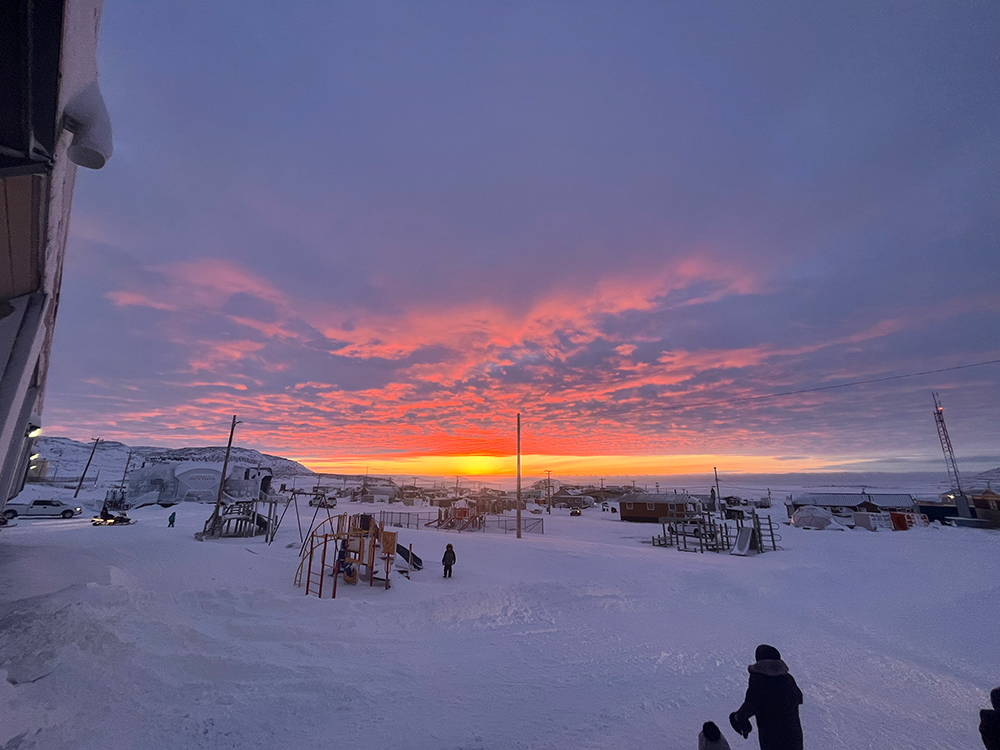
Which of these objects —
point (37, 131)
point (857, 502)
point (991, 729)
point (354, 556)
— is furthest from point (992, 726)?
point (857, 502)

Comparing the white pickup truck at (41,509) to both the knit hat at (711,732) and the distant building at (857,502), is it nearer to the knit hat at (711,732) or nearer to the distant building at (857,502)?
the knit hat at (711,732)

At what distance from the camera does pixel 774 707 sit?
5.05m

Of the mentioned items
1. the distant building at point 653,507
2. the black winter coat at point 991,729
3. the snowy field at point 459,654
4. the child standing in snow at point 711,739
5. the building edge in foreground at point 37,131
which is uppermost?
the building edge in foreground at point 37,131

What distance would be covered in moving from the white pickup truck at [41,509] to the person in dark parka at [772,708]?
51.2 m

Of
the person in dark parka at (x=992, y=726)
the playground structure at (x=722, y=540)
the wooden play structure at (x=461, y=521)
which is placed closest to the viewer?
the person in dark parka at (x=992, y=726)

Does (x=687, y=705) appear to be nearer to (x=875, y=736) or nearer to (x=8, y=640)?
(x=875, y=736)

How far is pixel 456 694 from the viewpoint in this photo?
315 inches

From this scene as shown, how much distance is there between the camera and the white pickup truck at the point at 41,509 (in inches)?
1416

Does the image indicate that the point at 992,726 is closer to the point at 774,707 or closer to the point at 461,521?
the point at 774,707

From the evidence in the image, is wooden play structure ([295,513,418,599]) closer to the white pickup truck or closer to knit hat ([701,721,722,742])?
knit hat ([701,721,722,742])

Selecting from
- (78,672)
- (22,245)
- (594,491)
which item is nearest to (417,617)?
(78,672)

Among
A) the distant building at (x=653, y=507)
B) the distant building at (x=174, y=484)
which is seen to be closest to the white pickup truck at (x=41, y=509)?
the distant building at (x=174, y=484)

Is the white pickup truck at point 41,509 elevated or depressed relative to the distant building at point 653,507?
depressed

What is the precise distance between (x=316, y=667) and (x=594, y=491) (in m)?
103
